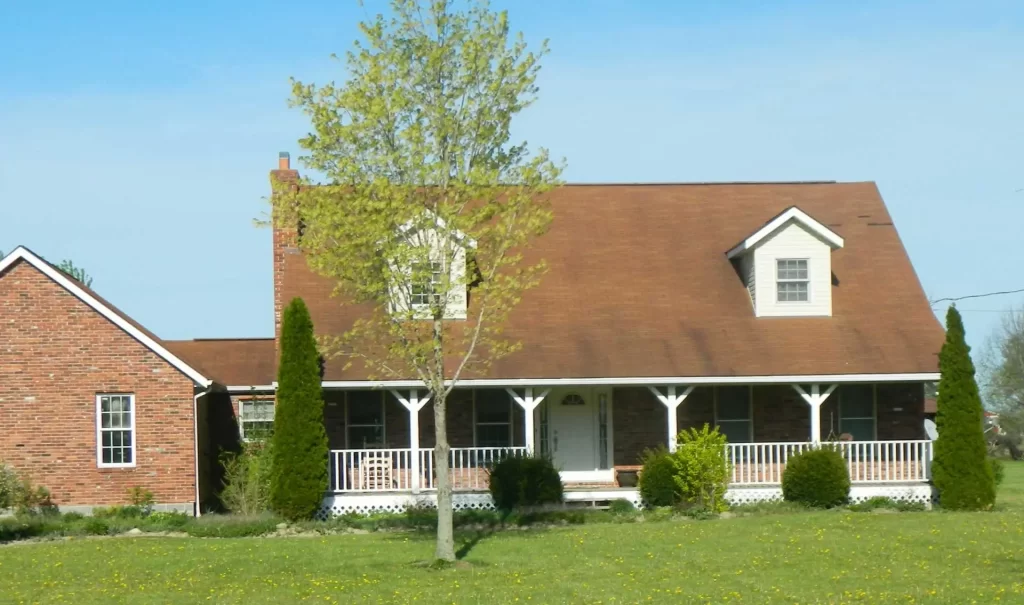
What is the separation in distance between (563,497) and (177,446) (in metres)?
7.66

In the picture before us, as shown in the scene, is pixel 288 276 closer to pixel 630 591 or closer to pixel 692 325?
pixel 692 325

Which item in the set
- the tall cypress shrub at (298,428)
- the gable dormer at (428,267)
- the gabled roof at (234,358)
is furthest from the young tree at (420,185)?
the gabled roof at (234,358)

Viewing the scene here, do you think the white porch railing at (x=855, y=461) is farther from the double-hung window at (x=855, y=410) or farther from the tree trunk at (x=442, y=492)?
the tree trunk at (x=442, y=492)

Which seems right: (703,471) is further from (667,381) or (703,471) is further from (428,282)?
(428,282)

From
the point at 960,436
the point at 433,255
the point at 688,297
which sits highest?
the point at 433,255

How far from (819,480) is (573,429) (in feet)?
18.2

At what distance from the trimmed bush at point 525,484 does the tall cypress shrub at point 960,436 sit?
293 inches

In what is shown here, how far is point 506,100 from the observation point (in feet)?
61.3

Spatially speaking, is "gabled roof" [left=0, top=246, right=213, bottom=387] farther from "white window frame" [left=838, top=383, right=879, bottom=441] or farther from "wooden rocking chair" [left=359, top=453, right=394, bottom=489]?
"white window frame" [left=838, top=383, right=879, bottom=441]

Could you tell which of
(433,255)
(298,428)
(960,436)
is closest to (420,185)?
(433,255)

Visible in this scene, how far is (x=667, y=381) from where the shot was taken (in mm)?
25438

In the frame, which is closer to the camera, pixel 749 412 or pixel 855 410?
pixel 749 412

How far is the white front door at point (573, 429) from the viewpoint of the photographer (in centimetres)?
2777

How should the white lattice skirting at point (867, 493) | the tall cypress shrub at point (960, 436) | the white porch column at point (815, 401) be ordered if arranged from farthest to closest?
the white lattice skirting at point (867, 493), the white porch column at point (815, 401), the tall cypress shrub at point (960, 436)
